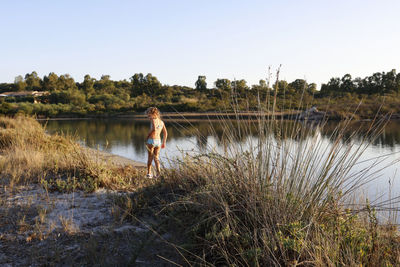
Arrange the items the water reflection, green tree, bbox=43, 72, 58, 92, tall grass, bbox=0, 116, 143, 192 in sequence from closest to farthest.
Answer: the water reflection
tall grass, bbox=0, 116, 143, 192
green tree, bbox=43, 72, 58, 92

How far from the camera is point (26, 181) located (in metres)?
4.90

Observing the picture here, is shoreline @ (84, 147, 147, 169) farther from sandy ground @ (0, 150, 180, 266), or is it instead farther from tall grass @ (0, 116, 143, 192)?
sandy ground @ (0, 150, 180, 266)

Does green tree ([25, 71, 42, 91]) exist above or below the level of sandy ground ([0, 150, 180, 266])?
above

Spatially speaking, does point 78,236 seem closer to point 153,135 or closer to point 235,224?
point 235,224

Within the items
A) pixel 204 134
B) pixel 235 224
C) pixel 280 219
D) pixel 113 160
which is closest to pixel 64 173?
pixel 235 224

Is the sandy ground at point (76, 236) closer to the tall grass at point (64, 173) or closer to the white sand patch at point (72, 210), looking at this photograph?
the white sand patch at point (72, 210)

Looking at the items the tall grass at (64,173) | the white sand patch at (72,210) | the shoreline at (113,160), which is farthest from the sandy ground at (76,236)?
the shoreline at (113,160)

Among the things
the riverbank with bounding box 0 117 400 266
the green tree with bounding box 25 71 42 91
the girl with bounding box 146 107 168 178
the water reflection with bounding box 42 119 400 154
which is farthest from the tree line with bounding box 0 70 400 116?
the riverbank with bounding box 0 117 400 266

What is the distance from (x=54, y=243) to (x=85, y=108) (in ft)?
176

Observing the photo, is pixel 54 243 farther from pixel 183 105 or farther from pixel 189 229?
pixel 183 105

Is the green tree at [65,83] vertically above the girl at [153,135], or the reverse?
the green tree at [65,83]

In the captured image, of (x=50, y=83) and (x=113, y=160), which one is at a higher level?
(x=50, y=83)

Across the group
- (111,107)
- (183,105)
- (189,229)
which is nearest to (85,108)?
(111,107)

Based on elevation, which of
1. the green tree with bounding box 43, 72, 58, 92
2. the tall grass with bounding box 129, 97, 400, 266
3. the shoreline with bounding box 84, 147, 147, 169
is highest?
the green tree with bounding box 43, 72, 58, 92
